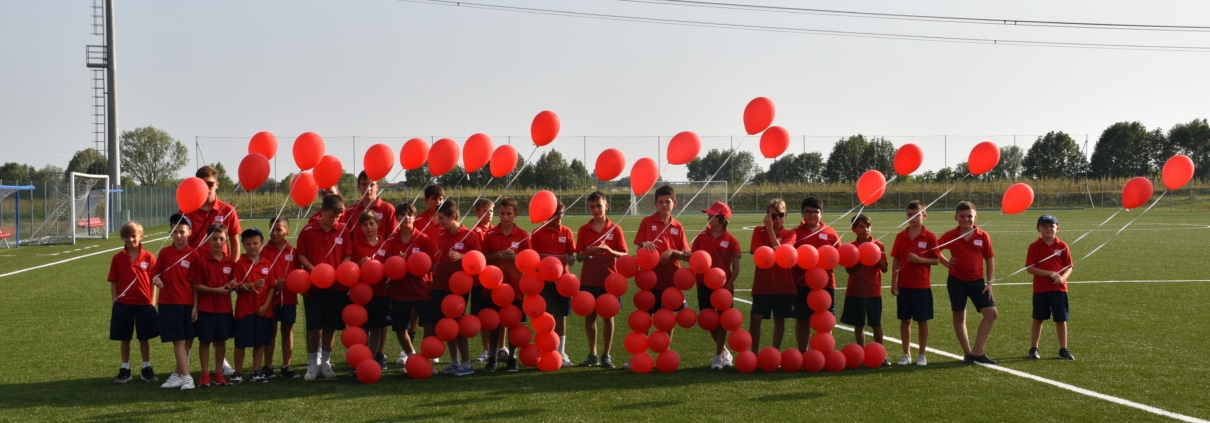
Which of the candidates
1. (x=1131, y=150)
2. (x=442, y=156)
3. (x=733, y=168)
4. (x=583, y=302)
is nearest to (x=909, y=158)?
(x=583, y=302)

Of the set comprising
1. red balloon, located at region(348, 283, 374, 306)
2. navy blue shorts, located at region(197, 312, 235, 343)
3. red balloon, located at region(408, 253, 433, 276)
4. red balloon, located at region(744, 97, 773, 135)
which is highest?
red balloon, located at region(744, 97, 773, 135)

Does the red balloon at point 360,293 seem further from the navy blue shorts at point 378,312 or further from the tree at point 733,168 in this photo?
the tree at point 733,168

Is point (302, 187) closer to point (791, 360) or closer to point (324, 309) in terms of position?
point (324, 309)

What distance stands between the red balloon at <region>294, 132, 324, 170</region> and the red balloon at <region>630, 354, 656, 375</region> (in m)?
3.21

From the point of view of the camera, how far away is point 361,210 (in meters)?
8.11

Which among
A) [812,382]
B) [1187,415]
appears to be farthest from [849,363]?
[1187,415]

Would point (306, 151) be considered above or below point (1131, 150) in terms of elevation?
below

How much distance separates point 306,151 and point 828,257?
4398mm

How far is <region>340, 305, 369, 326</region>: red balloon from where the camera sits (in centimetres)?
710

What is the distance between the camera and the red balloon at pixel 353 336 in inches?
278

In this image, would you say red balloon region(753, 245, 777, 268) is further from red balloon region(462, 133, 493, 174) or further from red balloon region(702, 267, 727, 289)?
red balloon region(462, 133, 493, 174)

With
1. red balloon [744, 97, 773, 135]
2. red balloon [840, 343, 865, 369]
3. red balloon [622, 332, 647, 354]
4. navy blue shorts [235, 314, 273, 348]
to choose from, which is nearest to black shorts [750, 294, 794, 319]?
red balloon [840, 343, 865, 369]

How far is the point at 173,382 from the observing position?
684cm

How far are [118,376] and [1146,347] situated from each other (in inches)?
336
